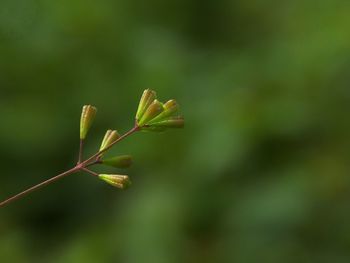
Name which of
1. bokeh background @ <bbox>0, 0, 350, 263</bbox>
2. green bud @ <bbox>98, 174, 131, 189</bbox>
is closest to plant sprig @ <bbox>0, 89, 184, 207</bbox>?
green bud @ <bbox>98, 174, 131, 189</bbox>

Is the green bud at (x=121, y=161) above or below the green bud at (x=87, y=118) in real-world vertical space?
below

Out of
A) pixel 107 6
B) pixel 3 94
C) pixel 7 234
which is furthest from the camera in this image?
pixel 107 6

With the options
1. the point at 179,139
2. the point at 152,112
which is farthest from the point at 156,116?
the point at 179,139

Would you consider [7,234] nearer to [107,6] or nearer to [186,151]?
[186,151]

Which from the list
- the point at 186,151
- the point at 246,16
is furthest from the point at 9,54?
the point at 246,16

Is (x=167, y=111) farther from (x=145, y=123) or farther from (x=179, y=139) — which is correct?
(x=179, y=139)

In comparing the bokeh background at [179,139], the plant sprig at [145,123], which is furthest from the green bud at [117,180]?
the bokeh background at [179,139]

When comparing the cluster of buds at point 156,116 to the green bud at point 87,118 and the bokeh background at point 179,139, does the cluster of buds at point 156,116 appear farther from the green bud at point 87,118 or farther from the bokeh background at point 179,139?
the bokeh background at point 179,139
